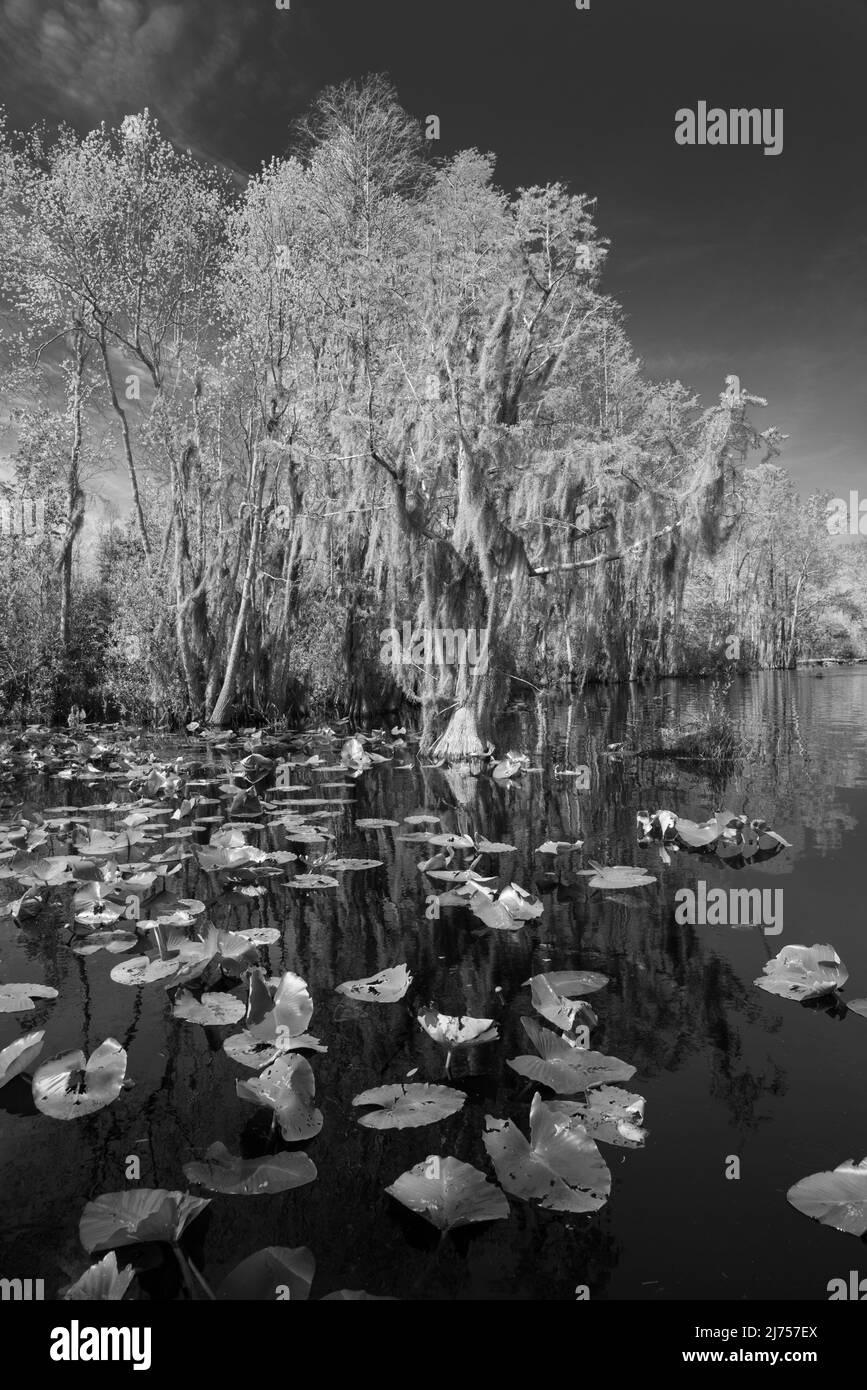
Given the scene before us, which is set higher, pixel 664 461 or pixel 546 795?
pixel 664 461

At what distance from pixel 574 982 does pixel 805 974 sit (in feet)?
3.43

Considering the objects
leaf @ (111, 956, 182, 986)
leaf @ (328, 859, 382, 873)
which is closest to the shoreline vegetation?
leaf @ (328, 859, 382, 873)

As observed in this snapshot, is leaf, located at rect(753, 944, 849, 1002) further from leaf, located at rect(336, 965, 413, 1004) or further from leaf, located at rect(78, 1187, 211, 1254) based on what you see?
leaf, located at rect(78, 1187, 211, 1254)

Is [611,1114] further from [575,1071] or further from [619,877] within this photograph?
[619,877]

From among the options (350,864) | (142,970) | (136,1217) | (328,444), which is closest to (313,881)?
(350,864)

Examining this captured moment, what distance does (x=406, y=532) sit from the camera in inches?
408

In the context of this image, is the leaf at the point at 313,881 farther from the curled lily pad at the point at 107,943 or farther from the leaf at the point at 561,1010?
the leaf at the point at 561,1010

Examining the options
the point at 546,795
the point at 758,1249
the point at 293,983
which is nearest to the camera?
the point at 758,1249

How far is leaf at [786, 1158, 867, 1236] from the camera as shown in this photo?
1794mm

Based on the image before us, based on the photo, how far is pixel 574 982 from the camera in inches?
121
